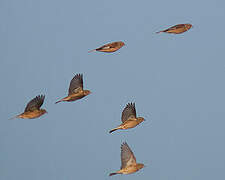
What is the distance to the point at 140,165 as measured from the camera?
5.95m

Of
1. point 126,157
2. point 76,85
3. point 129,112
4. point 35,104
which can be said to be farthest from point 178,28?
point 35,104

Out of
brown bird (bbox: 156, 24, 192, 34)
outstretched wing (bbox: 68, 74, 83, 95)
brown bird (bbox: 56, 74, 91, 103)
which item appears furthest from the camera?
outstretched wing (bbox: 68, 74, 83, 95)

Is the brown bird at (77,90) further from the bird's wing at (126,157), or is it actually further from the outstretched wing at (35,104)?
the bird's wing at (126,157)

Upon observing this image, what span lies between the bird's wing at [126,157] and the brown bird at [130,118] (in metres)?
0.31

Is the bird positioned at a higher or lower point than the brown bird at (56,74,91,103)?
lower

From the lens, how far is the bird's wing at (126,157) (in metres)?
6.00

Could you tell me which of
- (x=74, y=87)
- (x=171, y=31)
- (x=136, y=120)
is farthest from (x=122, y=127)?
(x=171, y=31)

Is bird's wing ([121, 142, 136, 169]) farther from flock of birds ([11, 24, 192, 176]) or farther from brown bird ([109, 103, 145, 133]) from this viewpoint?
brown bird ([109, 103, 145, 133])

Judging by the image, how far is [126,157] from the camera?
6.07m

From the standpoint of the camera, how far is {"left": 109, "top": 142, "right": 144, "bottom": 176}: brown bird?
5.93 metres

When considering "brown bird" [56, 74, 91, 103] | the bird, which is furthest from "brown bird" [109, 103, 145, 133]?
the bird

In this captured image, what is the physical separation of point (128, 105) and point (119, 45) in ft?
2.53

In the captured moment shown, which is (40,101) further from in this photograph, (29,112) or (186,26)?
(186,26)

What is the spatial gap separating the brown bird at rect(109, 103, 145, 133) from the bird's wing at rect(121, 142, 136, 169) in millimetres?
312
